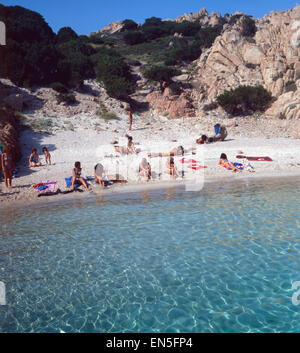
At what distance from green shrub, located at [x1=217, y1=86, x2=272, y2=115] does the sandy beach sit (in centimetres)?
409

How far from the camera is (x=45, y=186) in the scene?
11898mm

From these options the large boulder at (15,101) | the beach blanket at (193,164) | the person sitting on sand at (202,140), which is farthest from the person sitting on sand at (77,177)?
the large boulder at (15,101)

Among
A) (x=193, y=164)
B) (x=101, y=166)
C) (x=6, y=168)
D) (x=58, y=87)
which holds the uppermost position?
(x=58, y=87)

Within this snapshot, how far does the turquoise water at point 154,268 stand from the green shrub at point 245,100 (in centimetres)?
2191

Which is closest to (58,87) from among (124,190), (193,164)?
(193,164)

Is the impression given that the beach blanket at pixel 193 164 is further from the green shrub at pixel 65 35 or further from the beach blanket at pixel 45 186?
the green shrub at pixel 65 35

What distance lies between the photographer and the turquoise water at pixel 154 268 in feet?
12.9

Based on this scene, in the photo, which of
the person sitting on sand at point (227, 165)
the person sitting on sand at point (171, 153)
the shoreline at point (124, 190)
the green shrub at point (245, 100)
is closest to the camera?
the shoreline at point (124, 190)

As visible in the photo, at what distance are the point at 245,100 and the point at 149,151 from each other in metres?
16.4

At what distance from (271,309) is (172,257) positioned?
2061mm

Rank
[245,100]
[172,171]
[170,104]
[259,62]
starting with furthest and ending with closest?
1. [259,62]
2. [170,104]
3. [245,100]
4. [172,171]

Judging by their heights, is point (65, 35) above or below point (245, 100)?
above

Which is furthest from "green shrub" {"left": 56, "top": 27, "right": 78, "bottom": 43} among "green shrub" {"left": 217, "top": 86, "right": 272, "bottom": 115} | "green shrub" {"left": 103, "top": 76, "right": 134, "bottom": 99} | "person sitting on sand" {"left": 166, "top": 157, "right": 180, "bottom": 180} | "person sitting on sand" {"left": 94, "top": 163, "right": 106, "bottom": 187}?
"person sitting on sand" {"left": 166, "top": 157, "right": 180, "bottom": 180}

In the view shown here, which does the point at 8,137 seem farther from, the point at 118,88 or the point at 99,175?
the point at 118,88
